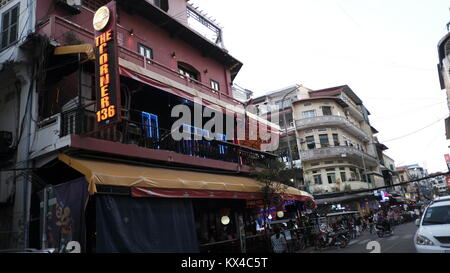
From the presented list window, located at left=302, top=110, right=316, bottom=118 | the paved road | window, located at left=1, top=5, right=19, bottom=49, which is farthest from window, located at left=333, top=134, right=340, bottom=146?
window, located at left=1, top=5, right=19, bottom=49

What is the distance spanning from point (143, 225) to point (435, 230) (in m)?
7.93

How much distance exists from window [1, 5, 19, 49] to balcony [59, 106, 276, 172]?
483 centimetres

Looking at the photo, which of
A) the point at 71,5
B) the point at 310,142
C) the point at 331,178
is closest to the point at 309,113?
the point at 310,142

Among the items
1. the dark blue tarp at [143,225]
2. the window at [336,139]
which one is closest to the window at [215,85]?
the dark blue tarp at [143,225]

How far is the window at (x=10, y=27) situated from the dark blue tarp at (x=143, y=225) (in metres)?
7.86

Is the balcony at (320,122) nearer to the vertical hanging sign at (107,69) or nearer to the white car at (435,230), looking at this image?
the white car at (435,230)

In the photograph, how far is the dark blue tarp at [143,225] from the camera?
8656 millimetres

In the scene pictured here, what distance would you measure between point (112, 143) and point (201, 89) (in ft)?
24.0

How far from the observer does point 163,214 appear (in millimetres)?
10359

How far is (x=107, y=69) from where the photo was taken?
32.5 feet

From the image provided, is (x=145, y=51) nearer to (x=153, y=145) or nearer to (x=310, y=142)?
(x=153, y=145)
